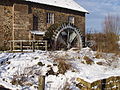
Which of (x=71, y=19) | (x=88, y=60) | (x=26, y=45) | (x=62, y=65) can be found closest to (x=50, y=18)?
(x=71, y=19)

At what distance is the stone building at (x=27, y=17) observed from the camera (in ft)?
62.9

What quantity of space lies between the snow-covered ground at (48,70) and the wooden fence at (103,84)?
0.19 meters

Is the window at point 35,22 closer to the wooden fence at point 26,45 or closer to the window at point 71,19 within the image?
the wooden fence at point 26,45

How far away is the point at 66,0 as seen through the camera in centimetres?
2631

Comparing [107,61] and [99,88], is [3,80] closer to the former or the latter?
[99,88]

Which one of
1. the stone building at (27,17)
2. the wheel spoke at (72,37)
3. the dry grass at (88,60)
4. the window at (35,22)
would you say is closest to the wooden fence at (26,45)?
the stone building at (27,17)

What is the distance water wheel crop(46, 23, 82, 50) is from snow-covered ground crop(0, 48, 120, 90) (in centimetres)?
648

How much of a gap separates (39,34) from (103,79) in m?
12.4

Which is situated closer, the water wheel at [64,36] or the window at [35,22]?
the water wheel at [64,36]

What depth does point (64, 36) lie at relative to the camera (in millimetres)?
22016

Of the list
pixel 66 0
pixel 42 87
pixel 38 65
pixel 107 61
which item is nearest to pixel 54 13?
pixel 66 0

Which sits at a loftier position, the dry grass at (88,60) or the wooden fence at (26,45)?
the wooden fence at (26,45)

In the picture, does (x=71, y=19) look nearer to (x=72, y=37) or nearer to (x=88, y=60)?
(x=72, y=37)

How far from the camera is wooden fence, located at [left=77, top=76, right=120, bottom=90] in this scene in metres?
8.75
